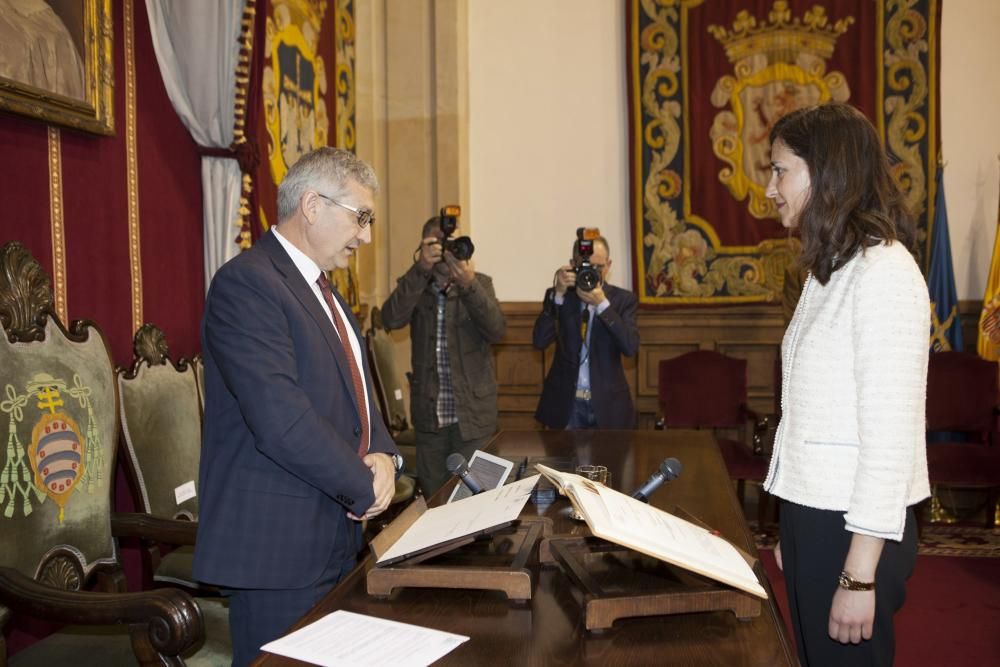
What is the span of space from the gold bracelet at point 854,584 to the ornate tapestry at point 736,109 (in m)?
4.42

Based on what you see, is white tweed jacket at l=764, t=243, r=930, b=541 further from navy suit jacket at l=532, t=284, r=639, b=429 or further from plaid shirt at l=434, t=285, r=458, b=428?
plaid shirt at l=434, t=285, r=458, b=428

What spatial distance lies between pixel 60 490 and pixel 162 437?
1.92ft

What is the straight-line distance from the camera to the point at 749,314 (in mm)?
5793

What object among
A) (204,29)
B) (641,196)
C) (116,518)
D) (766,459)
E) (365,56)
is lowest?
(766,459)

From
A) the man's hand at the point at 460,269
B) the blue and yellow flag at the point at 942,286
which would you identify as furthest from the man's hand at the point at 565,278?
the blue and yellow flag at the point at 942,286

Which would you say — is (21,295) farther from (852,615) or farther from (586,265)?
(586,265)

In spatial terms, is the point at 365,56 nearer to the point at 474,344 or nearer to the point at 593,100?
the point at 593,100

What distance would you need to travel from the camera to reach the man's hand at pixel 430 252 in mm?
3852

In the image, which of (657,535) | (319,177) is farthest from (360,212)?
(657,535)

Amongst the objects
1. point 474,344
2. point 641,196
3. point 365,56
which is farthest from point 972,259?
point 365,56

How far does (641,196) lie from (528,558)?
4.59 metres

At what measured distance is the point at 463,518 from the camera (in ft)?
5.35

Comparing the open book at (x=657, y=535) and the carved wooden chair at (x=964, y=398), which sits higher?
the open book at (x=657, y=535)

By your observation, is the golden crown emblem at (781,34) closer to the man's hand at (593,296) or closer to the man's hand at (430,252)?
the man's hand at (593,296)
